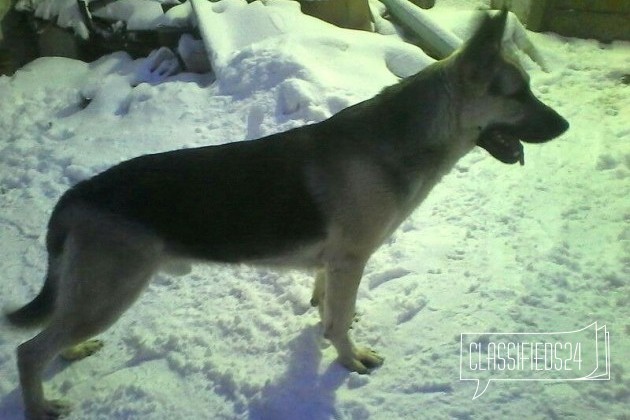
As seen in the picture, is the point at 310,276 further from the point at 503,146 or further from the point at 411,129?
the point at 503,146

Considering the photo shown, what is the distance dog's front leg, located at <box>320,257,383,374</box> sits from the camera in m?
3.06

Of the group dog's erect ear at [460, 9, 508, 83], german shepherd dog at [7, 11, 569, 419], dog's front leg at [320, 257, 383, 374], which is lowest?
dog's front leg at [320, 257, 383, 374]

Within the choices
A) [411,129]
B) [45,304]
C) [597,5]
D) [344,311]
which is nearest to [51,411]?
[45,304]

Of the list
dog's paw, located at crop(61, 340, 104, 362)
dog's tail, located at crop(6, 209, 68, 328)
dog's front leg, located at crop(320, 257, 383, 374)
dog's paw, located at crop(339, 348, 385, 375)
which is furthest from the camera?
dog's paw, located at crop(61, 340, 104, 362)

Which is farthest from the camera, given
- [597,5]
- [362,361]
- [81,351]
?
[597,5]

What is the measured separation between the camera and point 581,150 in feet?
16.2

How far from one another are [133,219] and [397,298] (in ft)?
5.26

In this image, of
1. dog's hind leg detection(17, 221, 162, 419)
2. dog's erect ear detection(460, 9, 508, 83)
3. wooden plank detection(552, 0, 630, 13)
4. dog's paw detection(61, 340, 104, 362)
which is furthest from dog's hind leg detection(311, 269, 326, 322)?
wooden plank detection(552, 0, 630, 13)

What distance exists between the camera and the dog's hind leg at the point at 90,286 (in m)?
2.79

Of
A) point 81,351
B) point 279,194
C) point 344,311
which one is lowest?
point 81,351

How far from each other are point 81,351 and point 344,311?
1468 mm

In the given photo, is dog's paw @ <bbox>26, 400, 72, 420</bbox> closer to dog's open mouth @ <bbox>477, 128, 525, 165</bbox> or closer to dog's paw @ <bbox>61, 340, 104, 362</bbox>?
dog's paw @ <bbox>61, 340, 104, 362</bbox>

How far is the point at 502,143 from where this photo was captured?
2.99 metres

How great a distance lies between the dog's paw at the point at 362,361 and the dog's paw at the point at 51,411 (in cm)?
138
